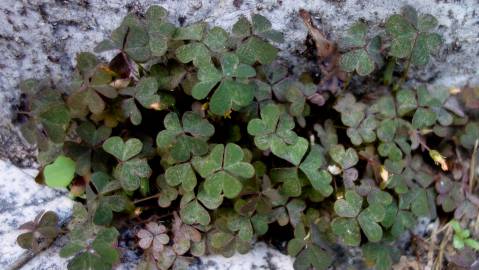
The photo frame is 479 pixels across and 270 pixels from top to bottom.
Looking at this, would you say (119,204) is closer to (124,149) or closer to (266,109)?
(124,149)

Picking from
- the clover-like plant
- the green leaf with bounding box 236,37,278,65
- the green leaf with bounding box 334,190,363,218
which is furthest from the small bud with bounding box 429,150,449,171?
the clover-like plant

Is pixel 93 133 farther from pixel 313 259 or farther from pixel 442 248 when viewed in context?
pixel 442 248

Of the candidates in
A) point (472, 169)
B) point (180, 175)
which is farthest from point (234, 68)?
point (472, 169)

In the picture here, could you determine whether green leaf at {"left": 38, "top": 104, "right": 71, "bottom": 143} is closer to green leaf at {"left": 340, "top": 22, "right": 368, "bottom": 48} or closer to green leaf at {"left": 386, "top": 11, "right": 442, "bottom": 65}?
green leaf at {"left": 340, "top": 22, "right": 368, "bottom": 48}

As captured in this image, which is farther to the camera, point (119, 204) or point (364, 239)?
point (364, 239)

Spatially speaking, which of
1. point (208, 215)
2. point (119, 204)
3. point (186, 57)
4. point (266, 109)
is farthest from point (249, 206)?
point (186, 57)

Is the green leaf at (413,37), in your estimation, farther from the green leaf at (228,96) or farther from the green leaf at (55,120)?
the green leaf at (55,120)

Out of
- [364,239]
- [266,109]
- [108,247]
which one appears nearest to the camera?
[108,247]
